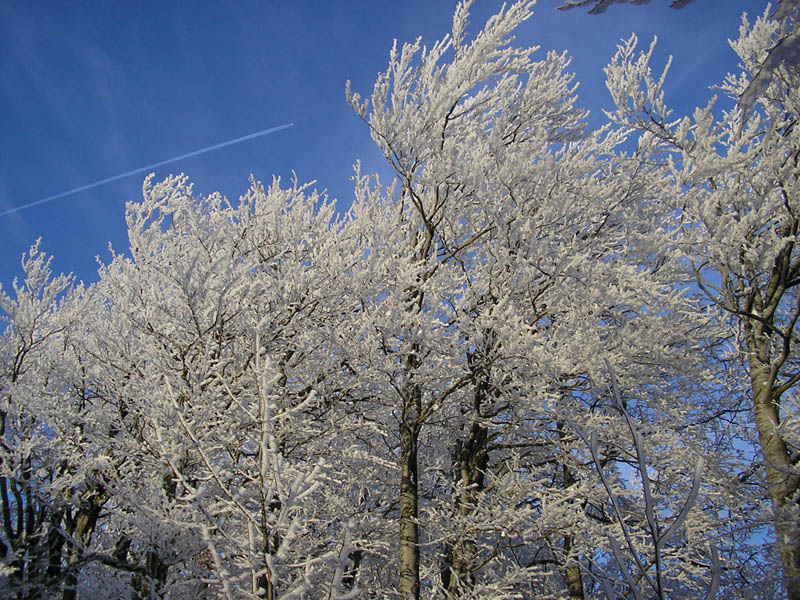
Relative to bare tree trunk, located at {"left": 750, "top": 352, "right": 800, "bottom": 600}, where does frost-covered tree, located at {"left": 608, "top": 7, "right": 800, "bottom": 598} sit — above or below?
above

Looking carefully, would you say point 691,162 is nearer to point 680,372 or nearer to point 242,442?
point 680,372

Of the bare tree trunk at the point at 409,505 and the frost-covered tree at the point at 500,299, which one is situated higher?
the frost-covered tree at the point at 500,299

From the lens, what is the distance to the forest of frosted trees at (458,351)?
4.47m

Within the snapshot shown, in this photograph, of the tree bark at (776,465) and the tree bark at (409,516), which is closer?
the tree bark at (776,465)

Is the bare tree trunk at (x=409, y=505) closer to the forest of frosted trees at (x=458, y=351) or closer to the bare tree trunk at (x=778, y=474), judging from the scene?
the forest of frosted trees at (x=458, y=351)

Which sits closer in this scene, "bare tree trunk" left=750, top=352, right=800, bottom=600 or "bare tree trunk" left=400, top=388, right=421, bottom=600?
"bare tree trunk" left=750, top=352, right=800, bottom=600

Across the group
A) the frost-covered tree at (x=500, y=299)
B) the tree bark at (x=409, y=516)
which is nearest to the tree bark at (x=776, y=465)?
the frost-covered tree at (x=500, y=299)

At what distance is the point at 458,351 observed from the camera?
5.20 metres

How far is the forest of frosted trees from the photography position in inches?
176

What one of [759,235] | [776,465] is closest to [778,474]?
[776,465]

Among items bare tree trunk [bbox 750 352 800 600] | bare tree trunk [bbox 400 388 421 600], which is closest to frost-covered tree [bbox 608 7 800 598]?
bare tree trunk [bbox 750 352 800 600]

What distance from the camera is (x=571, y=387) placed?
5.64 meters

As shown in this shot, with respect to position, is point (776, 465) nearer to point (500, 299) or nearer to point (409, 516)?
point (500, 299)

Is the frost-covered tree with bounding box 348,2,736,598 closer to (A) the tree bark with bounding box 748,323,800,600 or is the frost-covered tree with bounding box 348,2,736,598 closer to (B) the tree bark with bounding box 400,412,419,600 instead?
(B) the tree bark with bounding box 400,412,419,600
